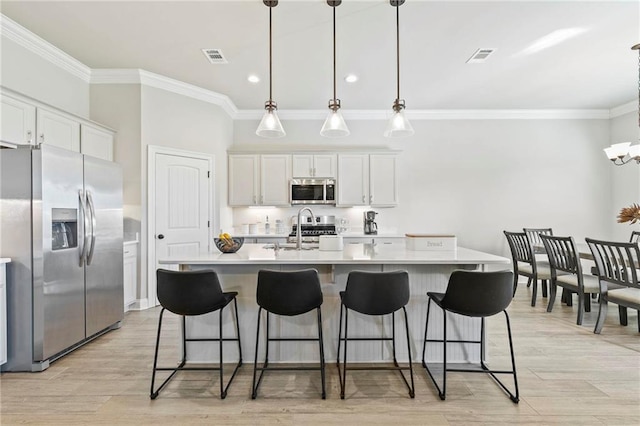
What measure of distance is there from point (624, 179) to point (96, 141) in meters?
7.79

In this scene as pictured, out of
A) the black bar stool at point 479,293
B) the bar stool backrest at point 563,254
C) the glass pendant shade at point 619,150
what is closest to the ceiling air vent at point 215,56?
the black bar stool at point 479,293

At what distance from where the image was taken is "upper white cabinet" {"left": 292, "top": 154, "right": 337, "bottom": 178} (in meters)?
5.13

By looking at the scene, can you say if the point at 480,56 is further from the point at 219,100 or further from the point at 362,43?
the point at 219,100

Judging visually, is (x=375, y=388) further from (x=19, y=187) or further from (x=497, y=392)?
(x=19, y=187)

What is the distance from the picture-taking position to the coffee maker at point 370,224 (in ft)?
17.0

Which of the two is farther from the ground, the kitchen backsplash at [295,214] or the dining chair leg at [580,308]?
the kitchen backsplash at [295,214]

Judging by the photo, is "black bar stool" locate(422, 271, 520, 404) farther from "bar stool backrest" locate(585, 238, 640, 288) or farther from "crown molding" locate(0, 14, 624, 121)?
"crown molding" locate(0, 14, 624, 121)

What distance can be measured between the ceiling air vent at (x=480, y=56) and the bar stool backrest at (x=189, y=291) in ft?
11.7

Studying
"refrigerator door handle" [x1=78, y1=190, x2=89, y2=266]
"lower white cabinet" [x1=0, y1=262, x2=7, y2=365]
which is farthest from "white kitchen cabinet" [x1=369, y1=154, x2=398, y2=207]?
"lower white cabinet" [x1=0, y1=262, x2=7, y2=365]

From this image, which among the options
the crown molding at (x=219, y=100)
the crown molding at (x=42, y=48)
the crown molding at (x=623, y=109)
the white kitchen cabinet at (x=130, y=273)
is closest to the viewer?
the crown molding at (x=42, y=48)

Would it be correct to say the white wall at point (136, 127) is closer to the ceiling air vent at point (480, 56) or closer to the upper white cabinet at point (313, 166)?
the upper white cabinet at point (313, 166)

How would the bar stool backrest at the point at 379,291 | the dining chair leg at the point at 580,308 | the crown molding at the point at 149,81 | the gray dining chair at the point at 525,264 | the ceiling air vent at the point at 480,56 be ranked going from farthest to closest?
the gray dining chair at the point at 525,264 < the crown molding at the point at 149,81 < the ceiling air vent at the point at 480,56 < the dining chair leg at the point at 580,308 < the bar stool backrest at the point at 379,291

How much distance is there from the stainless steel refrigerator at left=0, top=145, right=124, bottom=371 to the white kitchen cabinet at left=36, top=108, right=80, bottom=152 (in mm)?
663

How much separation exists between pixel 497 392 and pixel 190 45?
4.15 meters
